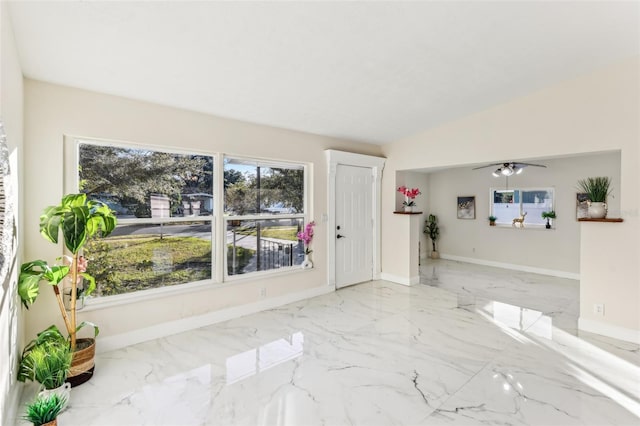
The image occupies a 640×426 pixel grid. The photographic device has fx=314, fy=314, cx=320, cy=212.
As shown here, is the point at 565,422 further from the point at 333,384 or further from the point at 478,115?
the point at 478,115

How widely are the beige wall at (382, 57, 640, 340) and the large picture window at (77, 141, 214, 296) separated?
3704 millimetres

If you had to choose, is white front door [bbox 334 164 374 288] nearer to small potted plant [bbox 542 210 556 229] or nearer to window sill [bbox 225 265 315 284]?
window sill [bbox 225 265 315 284]

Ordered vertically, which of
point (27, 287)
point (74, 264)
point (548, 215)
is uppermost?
point (548, 215)

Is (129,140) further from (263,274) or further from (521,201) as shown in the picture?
(521,201)

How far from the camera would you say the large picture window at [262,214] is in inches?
151

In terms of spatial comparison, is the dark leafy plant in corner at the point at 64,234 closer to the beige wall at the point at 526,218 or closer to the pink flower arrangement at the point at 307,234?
the pink flower arrangement at the point at 307,234

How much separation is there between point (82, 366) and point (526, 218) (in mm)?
7432

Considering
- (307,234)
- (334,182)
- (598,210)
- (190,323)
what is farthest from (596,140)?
(190,323)

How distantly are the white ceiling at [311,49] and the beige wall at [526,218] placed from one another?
3.06m

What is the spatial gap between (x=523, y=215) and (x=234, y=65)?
21.1 feet

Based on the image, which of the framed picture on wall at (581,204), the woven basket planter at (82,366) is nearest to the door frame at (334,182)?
the woven basket planter at (82,366)

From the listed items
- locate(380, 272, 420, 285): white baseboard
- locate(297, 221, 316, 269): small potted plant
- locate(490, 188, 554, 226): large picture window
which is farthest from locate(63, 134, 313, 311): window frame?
locate(490, 188, 554, 226): large picture window

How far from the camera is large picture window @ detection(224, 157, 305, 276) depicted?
382 centimetres

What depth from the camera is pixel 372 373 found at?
99.7 inches
